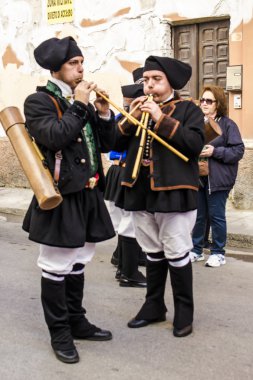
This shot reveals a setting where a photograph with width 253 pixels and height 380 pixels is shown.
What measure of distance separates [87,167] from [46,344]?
1.17 meters

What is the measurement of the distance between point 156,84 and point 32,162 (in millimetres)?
1029

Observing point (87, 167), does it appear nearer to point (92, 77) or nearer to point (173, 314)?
point (173, 314)

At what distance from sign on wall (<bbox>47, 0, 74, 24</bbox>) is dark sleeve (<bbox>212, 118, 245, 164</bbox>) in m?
4.96

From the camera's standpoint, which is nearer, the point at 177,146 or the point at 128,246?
the point at 177,146

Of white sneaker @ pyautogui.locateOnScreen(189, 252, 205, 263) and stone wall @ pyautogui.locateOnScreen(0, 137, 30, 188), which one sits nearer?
white sneaker @ pyautogui.locateOnScreen(189, 252, 205, 263)

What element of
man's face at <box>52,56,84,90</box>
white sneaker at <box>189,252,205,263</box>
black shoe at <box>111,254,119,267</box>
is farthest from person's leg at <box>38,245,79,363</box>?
white sneaker at <box>189,252,205,263</box>

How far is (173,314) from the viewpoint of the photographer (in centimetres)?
441

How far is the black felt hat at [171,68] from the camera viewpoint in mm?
3879

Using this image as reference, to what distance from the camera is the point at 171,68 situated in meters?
3.89

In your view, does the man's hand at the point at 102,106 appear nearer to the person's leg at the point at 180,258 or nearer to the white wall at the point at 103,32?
the person's leg at the point at 180,258

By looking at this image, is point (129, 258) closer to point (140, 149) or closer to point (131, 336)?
point (131, 336)

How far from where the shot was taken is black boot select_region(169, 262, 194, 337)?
3.99 meters

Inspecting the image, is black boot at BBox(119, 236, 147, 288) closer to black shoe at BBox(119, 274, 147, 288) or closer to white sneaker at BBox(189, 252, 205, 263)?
black shoe at BBox(119, 274, 147, 288)

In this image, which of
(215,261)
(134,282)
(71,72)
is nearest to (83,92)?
(71,72)
